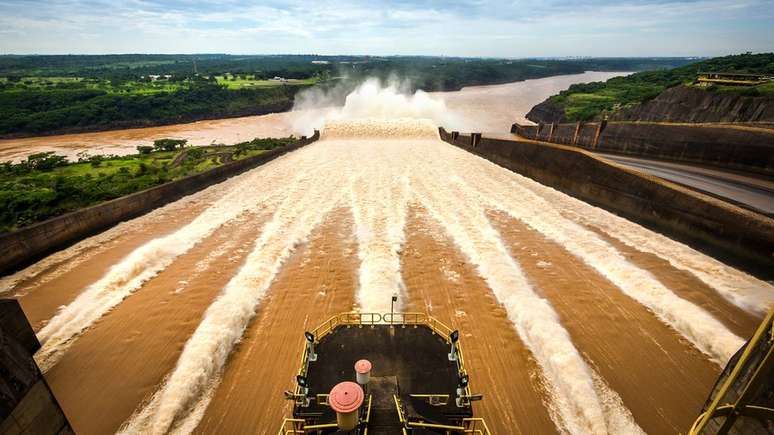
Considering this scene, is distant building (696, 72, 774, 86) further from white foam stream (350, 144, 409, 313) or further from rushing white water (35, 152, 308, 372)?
rushing white water (35, 152, 308, 372)

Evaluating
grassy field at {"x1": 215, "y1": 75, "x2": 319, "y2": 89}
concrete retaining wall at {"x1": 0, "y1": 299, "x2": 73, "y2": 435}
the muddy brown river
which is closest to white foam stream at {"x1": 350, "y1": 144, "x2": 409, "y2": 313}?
the muddy brown river

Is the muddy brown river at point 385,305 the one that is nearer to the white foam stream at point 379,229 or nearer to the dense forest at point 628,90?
the white foam stream at point 379,229

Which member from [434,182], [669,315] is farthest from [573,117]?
[669,315]

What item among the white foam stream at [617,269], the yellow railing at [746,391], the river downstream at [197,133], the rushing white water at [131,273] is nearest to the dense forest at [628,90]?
the river downstream at [197,133]

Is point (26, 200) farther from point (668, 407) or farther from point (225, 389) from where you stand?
point (668, 407)

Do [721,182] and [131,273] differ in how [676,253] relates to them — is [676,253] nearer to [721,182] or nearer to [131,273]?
[721,182]

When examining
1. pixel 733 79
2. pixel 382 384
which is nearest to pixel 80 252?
pixel 382 384
